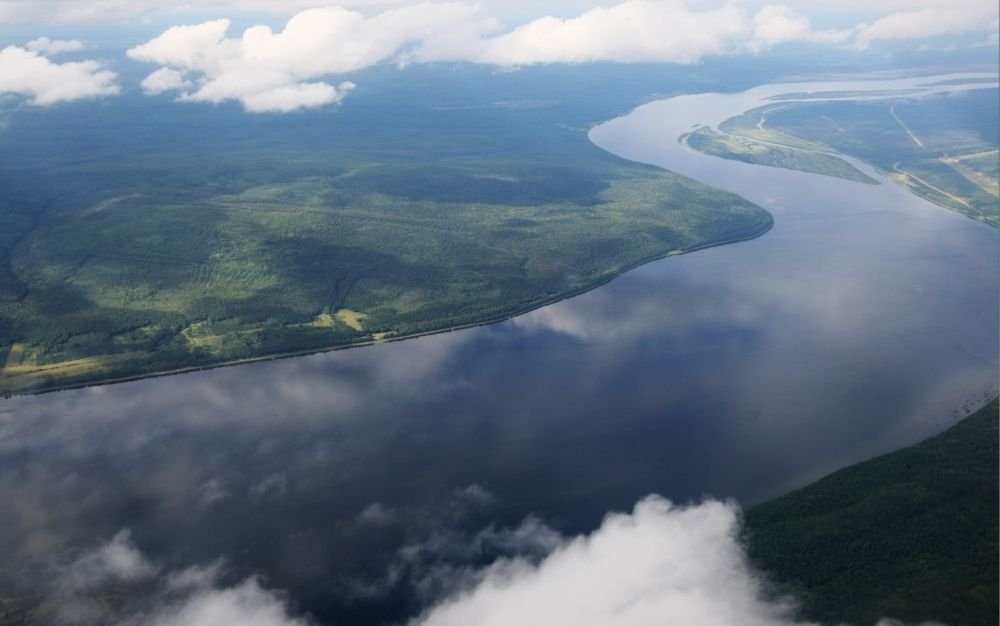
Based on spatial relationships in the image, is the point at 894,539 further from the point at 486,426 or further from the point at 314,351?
the point at 314,351

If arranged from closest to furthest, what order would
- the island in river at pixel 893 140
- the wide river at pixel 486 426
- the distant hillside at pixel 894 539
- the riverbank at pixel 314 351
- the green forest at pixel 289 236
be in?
the distant hillside at pixel 894 539 → the wide river at pixel 486 426 → the riverbank at pixel 314 351 → the green forest at pixel 289 236 → the island in river at pixel 893 140

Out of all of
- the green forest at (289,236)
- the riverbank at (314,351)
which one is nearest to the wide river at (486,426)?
the riverbank at (314,351)

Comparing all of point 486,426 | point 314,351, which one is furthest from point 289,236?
point 486,426

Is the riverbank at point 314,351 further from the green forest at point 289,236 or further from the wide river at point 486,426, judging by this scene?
the wide river at point 486,426

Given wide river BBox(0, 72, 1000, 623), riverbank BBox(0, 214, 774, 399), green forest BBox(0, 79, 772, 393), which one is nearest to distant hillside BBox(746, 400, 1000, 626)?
wide river BBox(0, 72, 1000, 623)

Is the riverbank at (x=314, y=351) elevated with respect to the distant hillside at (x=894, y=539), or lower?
elevated

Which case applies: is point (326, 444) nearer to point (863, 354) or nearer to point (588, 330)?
point (588, 330)

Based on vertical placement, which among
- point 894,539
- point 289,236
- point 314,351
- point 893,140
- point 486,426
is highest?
point 893,140
